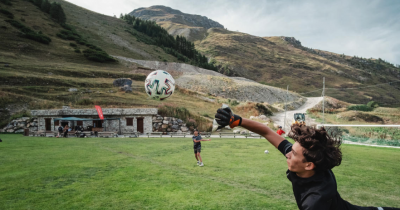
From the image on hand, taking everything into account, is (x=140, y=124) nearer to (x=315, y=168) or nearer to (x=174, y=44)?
(x=315, y=168)

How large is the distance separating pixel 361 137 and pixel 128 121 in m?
25.4

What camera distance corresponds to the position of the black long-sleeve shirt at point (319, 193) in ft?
6.14

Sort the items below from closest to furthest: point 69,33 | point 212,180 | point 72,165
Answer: point 212,180, point 72,165, point 69,33

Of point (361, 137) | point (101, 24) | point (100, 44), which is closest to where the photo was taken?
point (361, 137)

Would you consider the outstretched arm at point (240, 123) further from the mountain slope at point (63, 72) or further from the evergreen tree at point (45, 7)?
the evergreen tree at point (45, 7)

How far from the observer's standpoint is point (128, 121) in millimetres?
29906

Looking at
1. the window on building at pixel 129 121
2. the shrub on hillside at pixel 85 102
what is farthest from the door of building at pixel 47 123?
the window on building at pixel 129 121

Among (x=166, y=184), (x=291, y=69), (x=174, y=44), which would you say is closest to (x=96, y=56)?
(x=174, y=44)

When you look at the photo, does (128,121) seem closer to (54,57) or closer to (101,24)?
(54,57)

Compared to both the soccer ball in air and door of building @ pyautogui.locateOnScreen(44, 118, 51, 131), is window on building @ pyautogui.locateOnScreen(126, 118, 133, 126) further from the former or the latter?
the soccer ball in air

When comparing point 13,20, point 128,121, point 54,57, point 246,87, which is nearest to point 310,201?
point 128,121

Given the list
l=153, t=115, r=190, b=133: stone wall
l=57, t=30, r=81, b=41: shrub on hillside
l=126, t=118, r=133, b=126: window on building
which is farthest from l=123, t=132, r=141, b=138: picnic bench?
l=57, t=30, r=81, b=41: shrub on hillside

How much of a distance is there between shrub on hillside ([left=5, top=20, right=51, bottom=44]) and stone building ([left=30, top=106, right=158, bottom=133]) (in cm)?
4927

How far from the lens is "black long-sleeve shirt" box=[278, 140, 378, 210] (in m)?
1.87
